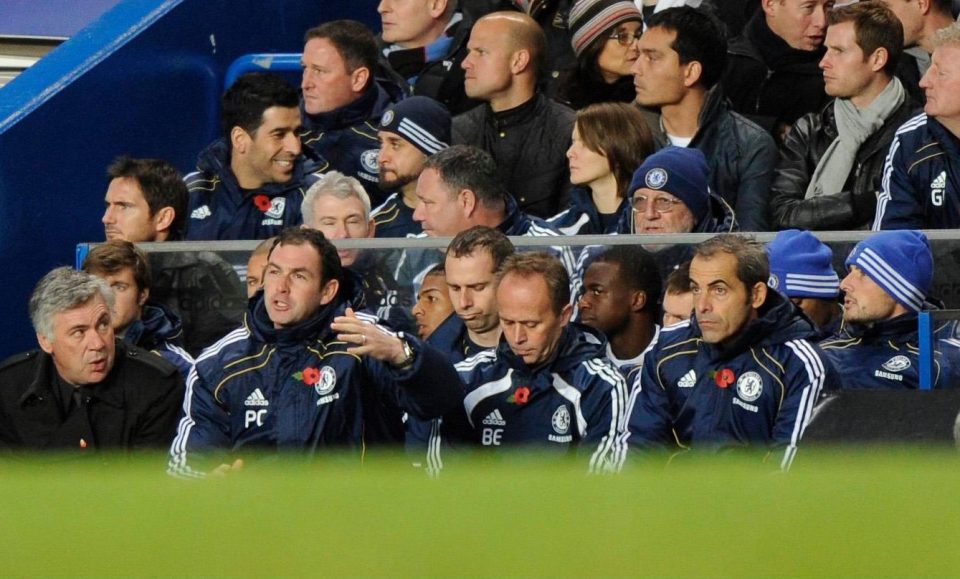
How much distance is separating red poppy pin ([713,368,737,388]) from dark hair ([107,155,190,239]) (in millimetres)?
2477

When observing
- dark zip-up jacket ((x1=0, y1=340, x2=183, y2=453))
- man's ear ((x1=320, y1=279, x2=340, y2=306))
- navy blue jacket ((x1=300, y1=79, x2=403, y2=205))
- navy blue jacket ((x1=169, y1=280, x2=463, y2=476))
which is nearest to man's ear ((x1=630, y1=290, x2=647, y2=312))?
navy blue jacket ((x1=169, y1=280, x2=463, y2=476))

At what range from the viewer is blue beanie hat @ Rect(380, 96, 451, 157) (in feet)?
22.5

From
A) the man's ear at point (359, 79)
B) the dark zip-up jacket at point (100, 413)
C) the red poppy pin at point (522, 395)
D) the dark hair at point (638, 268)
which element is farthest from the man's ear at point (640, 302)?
the man's ear at point (359, 79)

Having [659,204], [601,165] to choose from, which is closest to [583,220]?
[601,165]

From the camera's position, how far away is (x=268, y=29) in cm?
919

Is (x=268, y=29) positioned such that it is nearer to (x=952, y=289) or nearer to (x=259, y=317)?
(x=259, y=317)

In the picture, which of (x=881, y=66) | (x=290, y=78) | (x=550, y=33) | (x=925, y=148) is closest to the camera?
(x=925, y=148)

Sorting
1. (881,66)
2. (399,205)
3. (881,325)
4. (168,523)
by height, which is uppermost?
(881,66)

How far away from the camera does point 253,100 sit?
7160 millimetres

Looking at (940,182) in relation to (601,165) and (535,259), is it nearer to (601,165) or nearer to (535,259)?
(601,165)

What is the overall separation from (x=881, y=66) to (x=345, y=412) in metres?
2.62

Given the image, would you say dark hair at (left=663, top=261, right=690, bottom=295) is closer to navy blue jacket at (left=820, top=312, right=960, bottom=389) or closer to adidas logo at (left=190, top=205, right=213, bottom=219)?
navy blue jacket at (left=820, top=312, right=960, bottom=389)

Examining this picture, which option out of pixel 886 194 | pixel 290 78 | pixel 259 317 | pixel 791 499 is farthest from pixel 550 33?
pixel 791 499

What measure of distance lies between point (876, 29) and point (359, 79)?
2.24m
